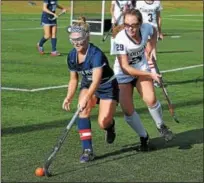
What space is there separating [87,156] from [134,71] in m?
1.18

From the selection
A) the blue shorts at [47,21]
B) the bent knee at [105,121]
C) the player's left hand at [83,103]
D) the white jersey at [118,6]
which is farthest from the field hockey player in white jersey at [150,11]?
the player's left hand at [83,103]

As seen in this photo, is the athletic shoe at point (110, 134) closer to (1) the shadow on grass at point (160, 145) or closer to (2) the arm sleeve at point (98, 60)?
(1) the shadow on grass at point (160, 145)

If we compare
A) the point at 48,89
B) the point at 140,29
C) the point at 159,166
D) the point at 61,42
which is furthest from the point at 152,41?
the point at 61,42

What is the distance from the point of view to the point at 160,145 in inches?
336

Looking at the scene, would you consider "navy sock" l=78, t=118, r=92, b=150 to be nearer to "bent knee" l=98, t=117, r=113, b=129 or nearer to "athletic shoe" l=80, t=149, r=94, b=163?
"athletic shoe" l=80, t=149, r=94, b=163

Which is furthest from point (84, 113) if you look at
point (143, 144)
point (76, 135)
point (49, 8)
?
point (49, 8)

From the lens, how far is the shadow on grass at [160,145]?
760 centimetres

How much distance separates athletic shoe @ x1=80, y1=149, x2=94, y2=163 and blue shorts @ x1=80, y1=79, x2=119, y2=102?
0.70 m

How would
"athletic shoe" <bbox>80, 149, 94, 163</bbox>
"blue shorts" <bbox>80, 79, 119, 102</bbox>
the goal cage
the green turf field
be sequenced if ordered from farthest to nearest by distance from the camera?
the goal cage < "blue shorts" <bbox>80, 79, 119, 102</bbox> < "athletic shoe" <bbox>80, 149, 94, 163</bbox> < the green turf field

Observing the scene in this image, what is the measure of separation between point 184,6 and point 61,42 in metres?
33.2

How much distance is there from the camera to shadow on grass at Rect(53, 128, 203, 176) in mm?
7595

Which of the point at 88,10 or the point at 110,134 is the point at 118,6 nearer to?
the point at 88,10

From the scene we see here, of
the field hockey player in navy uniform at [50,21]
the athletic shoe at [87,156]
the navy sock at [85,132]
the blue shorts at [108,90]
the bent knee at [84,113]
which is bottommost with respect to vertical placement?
the field hockey player in navy uniform at [50,21]

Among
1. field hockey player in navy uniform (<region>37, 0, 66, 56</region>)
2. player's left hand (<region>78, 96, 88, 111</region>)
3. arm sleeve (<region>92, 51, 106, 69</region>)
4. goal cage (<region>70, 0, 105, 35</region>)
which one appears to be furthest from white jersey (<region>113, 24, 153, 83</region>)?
goal cage (<region>70, 0, 105, 35</region>)
